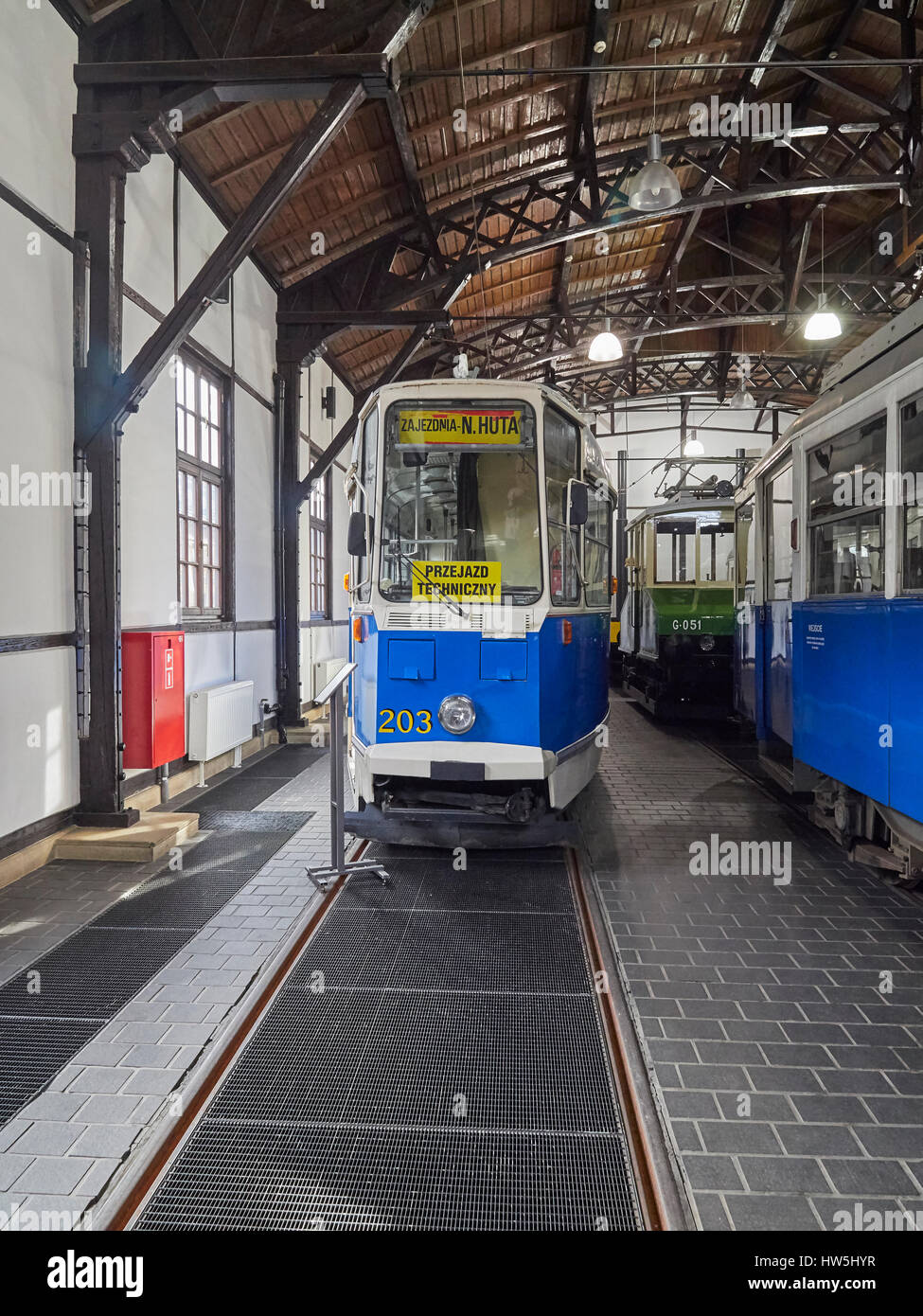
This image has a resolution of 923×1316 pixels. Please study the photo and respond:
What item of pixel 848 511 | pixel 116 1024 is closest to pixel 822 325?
pixel 848 511

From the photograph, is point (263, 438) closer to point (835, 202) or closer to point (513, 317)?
Answer: point (513, 317)

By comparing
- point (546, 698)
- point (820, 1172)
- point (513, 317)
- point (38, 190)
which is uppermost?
point (513, 317)

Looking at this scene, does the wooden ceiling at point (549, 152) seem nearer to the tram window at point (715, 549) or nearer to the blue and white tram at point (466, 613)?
the blue and white tram at point (466, 613)

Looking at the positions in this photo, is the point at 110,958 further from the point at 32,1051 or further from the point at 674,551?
the point at 674,551

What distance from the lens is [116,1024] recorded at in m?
3.43

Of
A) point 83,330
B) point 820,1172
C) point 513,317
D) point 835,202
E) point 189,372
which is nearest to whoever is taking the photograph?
point 820,1172

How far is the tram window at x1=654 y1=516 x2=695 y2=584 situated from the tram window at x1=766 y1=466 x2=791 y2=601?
4496mm

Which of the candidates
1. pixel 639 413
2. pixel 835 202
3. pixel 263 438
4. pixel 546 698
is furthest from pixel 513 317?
pixel 639 413

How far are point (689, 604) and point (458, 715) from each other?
725 cm

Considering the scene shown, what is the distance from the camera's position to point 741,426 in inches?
1109

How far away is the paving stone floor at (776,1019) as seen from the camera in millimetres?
2486

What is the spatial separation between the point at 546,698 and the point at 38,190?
184 inches

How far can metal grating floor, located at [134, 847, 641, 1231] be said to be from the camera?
7.86ft

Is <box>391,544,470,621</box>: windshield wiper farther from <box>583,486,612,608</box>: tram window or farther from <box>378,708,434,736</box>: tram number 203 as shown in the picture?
<box>583,486,612,608</box>: tram window
